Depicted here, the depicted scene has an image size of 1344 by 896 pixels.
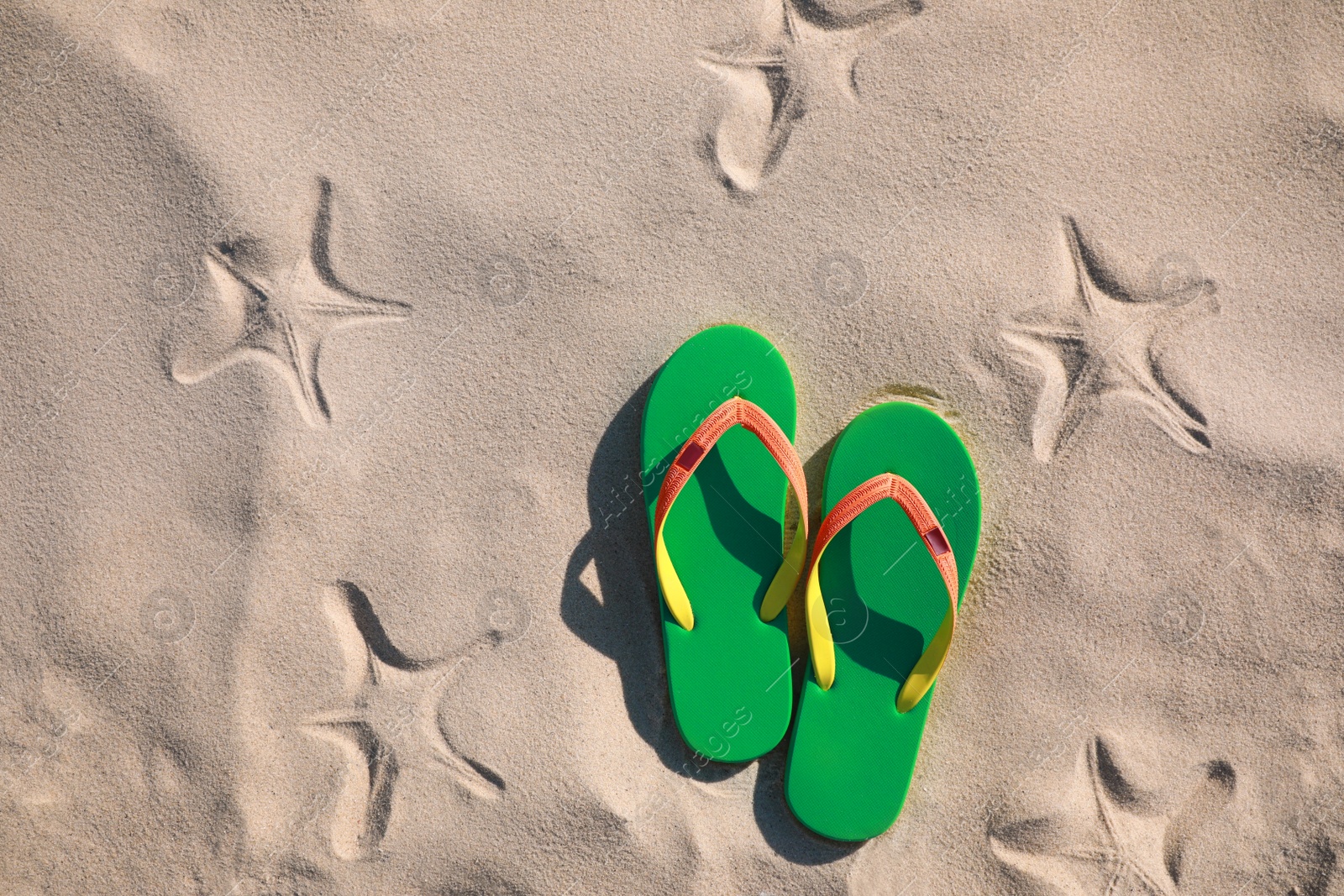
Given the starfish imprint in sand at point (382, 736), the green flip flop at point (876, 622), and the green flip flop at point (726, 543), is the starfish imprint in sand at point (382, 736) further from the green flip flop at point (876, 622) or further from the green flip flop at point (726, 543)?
the green flip flop at point (876, 622)

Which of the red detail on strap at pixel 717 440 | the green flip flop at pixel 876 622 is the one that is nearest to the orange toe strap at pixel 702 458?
the red detail on strap at pixel 717 440

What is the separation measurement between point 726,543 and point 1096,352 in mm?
1411

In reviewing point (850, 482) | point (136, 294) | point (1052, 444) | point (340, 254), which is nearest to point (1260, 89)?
point (1052, 444)

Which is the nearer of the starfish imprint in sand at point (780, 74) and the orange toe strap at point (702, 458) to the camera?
the orange toe strap at point (702, 458)

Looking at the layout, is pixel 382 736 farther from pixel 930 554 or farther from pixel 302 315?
pixel 930 554

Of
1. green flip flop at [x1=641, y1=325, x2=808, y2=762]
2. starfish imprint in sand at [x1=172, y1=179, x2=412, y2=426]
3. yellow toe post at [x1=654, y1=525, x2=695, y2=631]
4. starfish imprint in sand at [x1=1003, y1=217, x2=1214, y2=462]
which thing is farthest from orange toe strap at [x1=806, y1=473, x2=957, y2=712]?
starfish imprint in sand at [x1=172, y1=179, x2=412, y2=426]

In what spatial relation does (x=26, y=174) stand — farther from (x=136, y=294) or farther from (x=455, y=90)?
(x=455, y=90)

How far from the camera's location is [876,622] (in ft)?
8.07

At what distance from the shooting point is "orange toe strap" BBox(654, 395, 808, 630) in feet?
7.55

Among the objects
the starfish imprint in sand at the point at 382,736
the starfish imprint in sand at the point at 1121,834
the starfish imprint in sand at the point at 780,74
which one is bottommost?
the starfish imprint in sand at the point at 1121,834

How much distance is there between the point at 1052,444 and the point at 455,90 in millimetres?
2414

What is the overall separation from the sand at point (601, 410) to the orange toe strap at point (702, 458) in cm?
17

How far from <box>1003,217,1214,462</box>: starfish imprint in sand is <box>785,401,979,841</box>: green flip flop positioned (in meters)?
0.40

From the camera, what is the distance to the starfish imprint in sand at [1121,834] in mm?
2432
